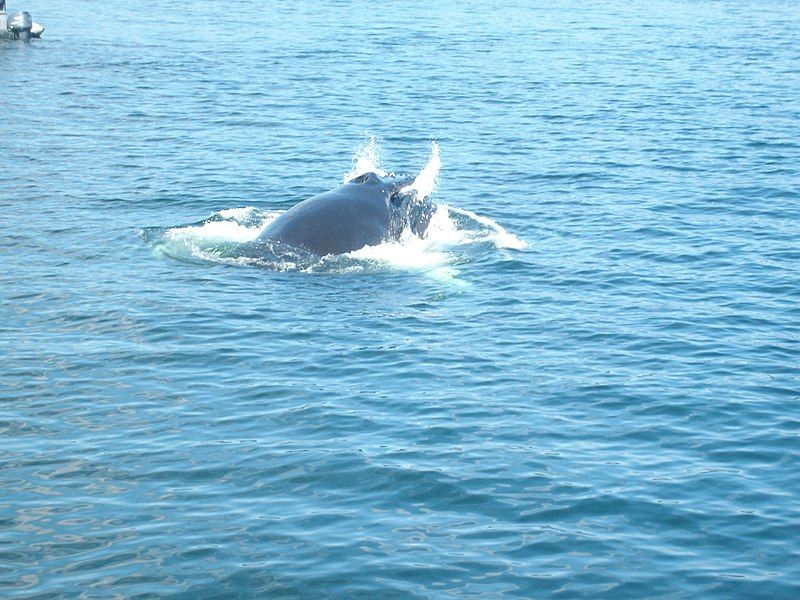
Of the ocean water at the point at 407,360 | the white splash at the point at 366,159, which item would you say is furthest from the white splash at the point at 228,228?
the white splash at the point at 366,159

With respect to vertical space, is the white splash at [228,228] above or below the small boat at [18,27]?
below

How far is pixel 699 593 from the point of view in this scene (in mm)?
11805

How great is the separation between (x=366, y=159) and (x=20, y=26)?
28030mm

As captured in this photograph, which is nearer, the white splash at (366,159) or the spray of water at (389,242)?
the spray of water at (389,242)

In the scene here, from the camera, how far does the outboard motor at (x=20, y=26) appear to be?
5366 cm

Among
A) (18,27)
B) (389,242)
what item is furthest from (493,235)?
(18,27)

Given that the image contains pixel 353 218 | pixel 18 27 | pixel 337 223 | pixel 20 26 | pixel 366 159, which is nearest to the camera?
pixel 337 223

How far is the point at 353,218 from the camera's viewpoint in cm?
2270

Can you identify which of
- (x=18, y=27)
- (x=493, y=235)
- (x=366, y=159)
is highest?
(x=18, y=27)

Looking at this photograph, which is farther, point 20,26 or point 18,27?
point 18,27

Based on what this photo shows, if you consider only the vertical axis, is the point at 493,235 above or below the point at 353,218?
below

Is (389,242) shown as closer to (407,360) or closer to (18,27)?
(407,360)

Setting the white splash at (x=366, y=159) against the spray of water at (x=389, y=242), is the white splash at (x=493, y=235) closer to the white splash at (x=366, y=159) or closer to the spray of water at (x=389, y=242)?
the spray of water at (x=389, y=242)

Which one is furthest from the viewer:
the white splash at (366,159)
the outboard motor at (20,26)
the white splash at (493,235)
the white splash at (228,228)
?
the outboard motor at (20,26)
